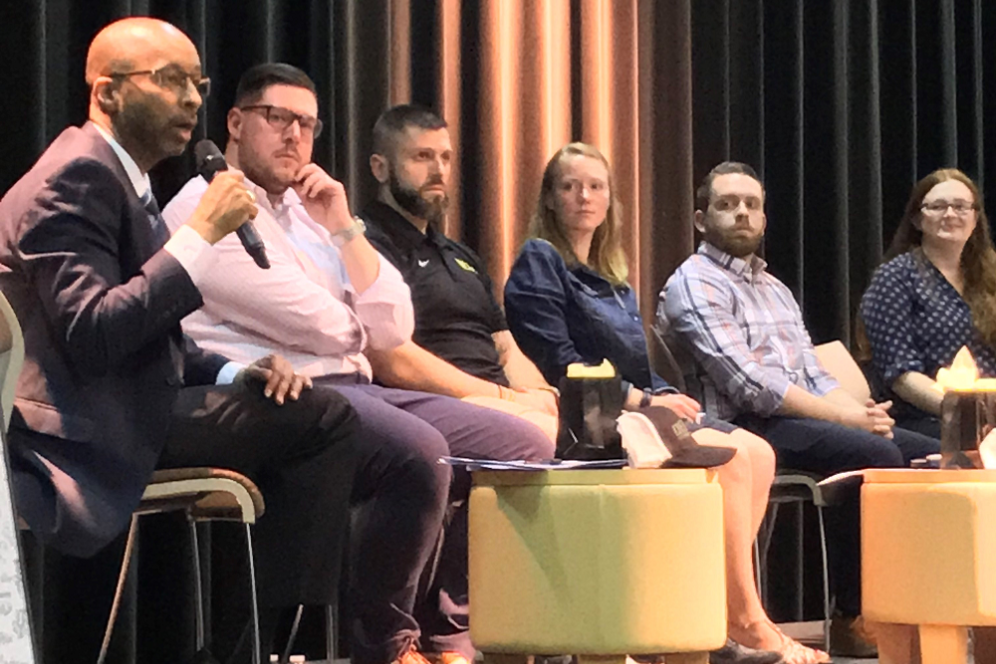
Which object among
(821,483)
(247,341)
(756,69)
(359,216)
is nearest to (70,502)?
(247,341)

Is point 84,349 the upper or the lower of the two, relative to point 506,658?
upper

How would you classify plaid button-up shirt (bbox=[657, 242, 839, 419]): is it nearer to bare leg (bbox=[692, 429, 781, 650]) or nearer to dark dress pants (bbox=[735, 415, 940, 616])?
dark dress pants (bbox=[735, 415, 940, 616])

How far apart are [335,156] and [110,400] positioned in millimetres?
1525

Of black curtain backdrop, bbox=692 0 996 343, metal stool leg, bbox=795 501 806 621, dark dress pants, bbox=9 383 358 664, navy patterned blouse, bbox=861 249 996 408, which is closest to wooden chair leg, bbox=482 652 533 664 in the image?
dark dress pants, bbox=9 383 358 664

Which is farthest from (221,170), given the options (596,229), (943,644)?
(943,644)

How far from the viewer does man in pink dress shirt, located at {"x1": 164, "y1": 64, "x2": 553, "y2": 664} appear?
2.87 m

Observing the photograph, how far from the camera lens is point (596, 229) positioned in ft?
12.9

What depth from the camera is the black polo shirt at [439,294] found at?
355cm

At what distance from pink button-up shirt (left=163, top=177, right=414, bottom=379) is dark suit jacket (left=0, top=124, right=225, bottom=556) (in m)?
0.43

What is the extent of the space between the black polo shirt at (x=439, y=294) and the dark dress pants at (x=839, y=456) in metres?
0.72

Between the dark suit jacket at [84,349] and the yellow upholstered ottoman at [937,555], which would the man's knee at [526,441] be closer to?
the yellow upholstered ottoman at [937,555]

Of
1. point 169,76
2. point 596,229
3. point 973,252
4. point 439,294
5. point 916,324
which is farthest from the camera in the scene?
point 973,252

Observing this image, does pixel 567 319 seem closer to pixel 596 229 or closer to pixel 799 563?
pixel 596 229

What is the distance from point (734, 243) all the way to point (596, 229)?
414mm
